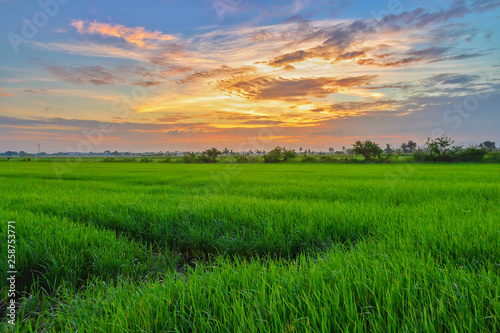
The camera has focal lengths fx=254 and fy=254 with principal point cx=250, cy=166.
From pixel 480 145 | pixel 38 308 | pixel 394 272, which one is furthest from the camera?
pixel 480 145

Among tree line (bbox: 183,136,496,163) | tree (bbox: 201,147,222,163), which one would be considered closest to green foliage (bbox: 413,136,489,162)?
tree line (bbox: 183,136,496,163)

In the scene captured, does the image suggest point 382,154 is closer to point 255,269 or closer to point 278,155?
point 278,155

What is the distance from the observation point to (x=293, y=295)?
1880 millimetres

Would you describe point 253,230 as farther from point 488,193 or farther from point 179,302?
point 488,193

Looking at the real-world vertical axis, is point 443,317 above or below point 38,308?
above

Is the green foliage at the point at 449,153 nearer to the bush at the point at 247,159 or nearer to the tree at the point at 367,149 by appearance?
the tree at the point at 367,149

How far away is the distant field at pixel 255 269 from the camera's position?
5.39 ft

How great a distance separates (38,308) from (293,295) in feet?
8.27

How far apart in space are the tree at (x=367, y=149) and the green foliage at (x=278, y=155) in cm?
1157

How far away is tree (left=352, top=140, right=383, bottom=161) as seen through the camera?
45.8 metres

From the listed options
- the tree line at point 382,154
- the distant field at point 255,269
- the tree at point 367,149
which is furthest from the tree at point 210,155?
the distant field at point 255,269

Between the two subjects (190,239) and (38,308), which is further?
(190,239)

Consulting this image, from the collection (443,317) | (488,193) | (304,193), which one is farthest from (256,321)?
(488,193)

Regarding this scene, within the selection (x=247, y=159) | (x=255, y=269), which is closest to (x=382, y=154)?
(x=247, y=159)
